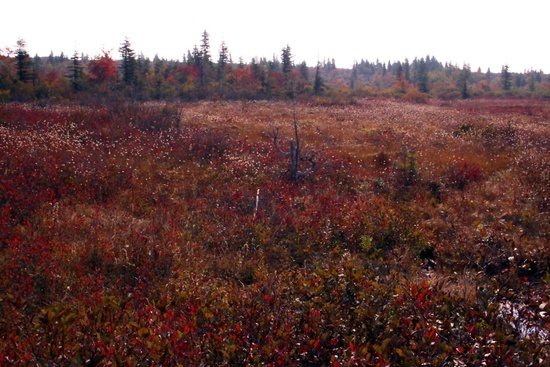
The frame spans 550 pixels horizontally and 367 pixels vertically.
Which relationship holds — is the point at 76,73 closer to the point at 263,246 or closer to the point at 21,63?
the point at 21,63

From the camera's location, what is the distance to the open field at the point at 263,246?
3420mm

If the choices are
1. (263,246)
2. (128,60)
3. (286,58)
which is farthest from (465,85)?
(263,246)

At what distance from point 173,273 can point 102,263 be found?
1.10 m

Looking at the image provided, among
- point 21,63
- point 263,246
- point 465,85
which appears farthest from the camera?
point 465,85

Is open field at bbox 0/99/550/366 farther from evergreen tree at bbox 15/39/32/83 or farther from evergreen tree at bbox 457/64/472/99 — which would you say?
evergreen tree at bbox 457/64/472/99

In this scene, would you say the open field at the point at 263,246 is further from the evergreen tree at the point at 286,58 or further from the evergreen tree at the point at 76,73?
the evergreen tree at the point at 286,58

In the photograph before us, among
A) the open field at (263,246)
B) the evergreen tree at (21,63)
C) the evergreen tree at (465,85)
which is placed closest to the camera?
the open field at (263,246)

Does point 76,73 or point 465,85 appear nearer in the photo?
point 76,73

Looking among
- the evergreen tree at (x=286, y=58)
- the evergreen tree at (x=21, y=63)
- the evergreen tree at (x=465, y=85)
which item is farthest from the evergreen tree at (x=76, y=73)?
the evergreen tree at (x=465, y=85)

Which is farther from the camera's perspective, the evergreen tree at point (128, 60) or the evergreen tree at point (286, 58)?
the evergreen tree at point (286, 58)

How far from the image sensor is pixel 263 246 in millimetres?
7070

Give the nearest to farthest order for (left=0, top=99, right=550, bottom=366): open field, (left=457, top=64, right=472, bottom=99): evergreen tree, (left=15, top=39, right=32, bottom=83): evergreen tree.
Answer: (left=0, top=99, right=550, bottom=366): open field < (left=15, top=39, right=32, bottom=83): evergreen tree < (left=457, top=64, right=472, bottom=99): evergreen tree

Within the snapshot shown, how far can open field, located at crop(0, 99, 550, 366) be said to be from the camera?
11.2ft

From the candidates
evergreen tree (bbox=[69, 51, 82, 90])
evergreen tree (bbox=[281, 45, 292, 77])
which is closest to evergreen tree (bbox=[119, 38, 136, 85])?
evergreen tree (bbox=[69, 51, 82, 90])
